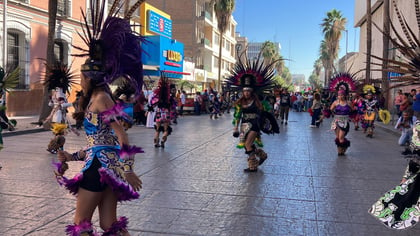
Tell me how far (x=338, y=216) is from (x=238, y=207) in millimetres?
1349

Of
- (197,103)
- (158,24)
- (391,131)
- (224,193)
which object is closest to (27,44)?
(197,103)

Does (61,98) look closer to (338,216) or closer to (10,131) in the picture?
(10,131)

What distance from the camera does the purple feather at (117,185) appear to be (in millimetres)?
3297

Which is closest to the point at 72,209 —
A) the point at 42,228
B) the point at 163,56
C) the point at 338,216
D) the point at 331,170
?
the point at 42,228

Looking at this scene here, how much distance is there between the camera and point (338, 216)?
5.52 metres

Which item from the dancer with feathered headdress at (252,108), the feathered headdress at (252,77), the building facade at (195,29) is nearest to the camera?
the dancer with feathered headdress at (252,108)

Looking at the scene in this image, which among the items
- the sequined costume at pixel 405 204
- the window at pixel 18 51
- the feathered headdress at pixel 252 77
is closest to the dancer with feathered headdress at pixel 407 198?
the sequined costume at pixel 405 204

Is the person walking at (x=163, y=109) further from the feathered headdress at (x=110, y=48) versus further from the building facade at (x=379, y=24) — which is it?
the building facade at (x=379, y=24)

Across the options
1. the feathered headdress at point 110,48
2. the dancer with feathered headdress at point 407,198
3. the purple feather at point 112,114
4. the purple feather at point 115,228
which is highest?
the feathered headdress at point 110,48

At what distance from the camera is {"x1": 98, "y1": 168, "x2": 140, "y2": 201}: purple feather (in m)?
3.30

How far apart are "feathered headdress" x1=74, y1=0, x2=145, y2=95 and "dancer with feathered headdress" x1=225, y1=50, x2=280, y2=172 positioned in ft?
16.2

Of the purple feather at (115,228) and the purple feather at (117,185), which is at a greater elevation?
the purple feather at (117,185)

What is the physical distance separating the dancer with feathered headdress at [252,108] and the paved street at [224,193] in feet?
1.54

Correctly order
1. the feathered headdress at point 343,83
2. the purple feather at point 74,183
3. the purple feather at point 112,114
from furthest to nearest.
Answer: the feathered headdress at point 343,83, the purple feather at point 74,183, the purple feather at point 112,114
